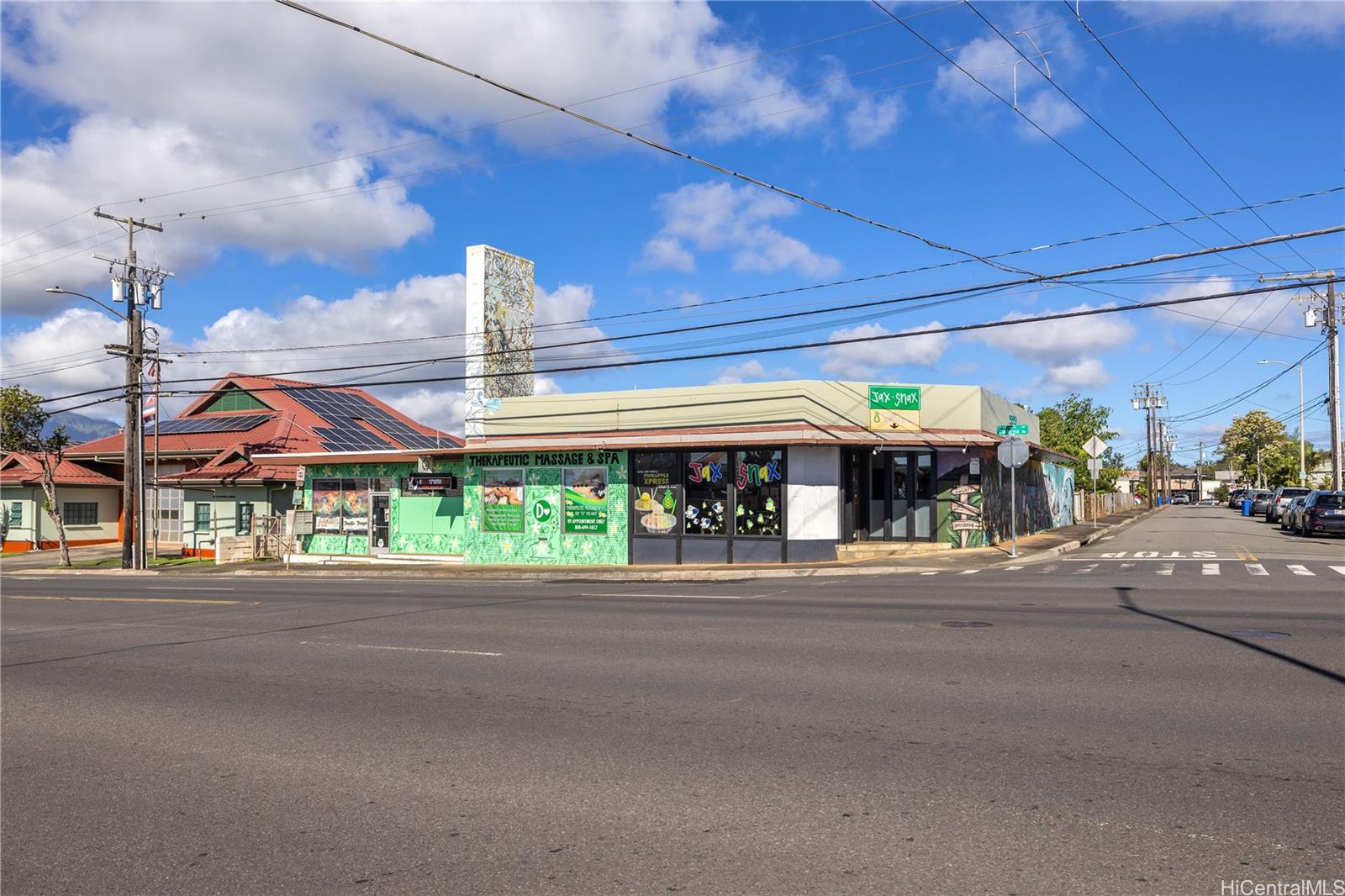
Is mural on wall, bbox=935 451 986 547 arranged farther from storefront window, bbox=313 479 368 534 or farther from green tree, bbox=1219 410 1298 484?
green tree, bbox=1219 410 1298 484

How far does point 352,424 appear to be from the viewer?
43.6 m

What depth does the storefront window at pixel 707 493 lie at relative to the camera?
84.9ft

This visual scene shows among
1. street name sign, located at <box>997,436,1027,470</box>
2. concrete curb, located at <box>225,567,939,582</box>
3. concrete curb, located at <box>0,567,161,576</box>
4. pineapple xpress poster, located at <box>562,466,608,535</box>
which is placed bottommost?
concrete curb, located at <box>0,567,161,576</box>

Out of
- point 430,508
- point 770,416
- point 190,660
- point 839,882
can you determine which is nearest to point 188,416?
point 430,508

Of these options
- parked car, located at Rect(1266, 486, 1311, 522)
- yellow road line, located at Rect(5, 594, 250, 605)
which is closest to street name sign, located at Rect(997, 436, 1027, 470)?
yellow road line, located at Rect(5, 594, 250, 605)

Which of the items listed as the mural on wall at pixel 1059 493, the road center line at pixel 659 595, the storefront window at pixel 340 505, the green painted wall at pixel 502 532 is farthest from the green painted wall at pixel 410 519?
the mural on wall at pixel 1059 493

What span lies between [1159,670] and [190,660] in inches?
409

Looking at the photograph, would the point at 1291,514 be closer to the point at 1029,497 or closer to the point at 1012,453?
the point at 1029,497

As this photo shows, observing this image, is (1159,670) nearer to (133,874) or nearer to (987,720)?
(987,720)

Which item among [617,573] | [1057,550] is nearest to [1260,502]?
[1057,550]

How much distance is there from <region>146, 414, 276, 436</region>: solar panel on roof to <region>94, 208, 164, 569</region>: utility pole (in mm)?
7499

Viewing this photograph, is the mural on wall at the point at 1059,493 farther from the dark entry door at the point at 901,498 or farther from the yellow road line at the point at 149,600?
the yellow road line at the point at 149,600

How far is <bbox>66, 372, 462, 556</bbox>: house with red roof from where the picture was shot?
35.7 meters

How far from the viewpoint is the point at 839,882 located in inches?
172
